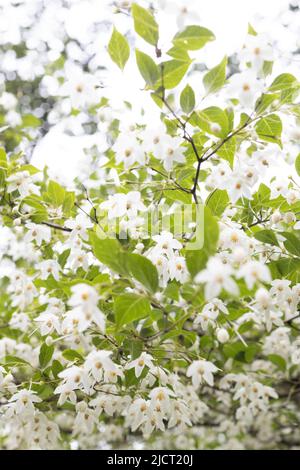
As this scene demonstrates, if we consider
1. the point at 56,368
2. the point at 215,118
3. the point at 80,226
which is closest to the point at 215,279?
the point at 215,118

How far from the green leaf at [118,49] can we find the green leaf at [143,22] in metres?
0.16

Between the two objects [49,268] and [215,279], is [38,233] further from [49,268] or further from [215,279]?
[215,279]

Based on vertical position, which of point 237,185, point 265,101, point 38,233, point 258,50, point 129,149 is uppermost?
point 258,50

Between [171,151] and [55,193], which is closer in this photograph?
[171,151]

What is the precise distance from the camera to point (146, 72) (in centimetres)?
131

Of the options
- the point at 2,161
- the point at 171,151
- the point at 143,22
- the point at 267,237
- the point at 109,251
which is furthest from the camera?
the point at 2,161

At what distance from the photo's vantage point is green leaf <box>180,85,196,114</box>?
1.42m

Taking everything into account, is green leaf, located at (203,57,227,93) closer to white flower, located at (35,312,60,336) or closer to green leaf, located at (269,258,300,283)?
green leaf, located at (269,258,300,283)

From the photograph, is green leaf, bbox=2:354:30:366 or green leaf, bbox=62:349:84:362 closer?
green leaf, bbox=62:349:84:362

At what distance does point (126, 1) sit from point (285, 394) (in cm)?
302

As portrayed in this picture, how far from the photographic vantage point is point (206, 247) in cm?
106

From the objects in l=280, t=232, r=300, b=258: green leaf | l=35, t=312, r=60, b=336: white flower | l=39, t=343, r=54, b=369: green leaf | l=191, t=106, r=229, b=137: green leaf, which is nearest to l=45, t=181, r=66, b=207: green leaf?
l=35, t=312, r=60, b=336: white flower

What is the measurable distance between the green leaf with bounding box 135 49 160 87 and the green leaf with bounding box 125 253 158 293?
0.53 meters

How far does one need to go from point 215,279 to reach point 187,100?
0.67 m
